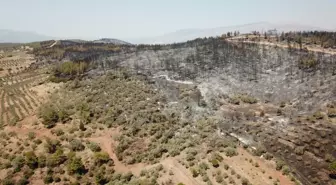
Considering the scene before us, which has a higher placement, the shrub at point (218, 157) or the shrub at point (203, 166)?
the shrub at point (218, 157)

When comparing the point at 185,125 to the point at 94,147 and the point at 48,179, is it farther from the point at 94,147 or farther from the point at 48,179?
the point at 48,179

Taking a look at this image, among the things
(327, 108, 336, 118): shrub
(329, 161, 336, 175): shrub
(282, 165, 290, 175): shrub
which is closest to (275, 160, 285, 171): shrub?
(282, 165, 290, 175): shrub

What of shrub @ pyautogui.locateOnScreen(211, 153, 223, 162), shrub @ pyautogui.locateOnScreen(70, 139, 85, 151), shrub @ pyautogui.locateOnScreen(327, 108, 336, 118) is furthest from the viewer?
shrub @ pyautogui.locateOnScreen(327, 108, 336, 118)

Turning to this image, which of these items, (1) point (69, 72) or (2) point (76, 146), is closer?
Answer: (2) point (76, 146)

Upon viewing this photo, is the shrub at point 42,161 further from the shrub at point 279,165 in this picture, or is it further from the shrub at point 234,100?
the shrub at point 234,100

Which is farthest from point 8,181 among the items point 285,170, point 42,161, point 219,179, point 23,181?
point 285,170

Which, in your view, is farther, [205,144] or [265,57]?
[265,57]

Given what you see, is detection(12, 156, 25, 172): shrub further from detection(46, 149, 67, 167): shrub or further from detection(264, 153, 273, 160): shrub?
detection(264, 153, 273, 160): shrub

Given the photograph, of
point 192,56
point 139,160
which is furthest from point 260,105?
point 192,56

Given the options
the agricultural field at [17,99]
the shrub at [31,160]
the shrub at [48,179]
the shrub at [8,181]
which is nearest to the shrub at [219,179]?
the shrub at [48,179]

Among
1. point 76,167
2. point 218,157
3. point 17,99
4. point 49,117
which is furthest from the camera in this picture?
point 17,99

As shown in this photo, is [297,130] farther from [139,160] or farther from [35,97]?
[35,97]
